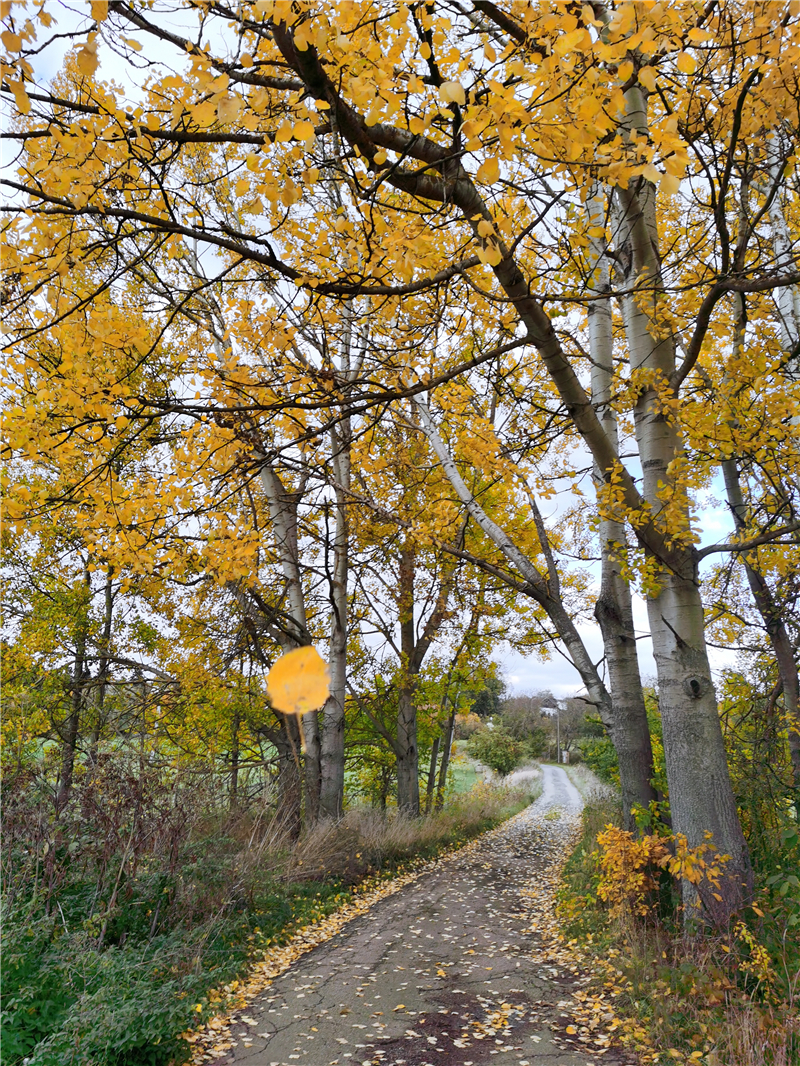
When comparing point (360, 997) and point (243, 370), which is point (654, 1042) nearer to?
point (360, 997)

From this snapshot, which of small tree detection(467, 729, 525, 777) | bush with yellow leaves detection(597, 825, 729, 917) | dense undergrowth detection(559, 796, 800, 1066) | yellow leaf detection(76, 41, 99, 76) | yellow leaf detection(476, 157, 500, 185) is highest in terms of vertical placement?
yellow leaf detection(76, 41, 99, 76)

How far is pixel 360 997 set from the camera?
4.38 metres

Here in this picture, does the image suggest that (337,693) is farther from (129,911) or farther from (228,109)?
(228,109)

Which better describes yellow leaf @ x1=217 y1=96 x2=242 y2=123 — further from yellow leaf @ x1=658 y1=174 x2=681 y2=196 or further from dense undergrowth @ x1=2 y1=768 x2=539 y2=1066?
dense undergrowth @ x1=2 y1=768 x2=539 y2=1066

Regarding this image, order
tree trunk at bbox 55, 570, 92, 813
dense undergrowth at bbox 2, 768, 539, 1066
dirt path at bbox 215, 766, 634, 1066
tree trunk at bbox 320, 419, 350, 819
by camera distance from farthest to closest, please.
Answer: tree trunk at bbox 55, 570, 92, 813 → tree trunk at bbox 320, 419, 350, 819 → dirt path at bbox 215, 766, 634, 1066 → dense undergrowth at bbox 2, 768, 539, 1066

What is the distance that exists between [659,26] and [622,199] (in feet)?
5.51

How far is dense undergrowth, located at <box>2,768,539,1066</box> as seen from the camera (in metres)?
3.45

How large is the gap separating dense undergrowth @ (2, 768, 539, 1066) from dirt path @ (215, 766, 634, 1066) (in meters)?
0.52

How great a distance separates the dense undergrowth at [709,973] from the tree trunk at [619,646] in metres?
0.73

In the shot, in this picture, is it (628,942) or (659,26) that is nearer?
(659,26)

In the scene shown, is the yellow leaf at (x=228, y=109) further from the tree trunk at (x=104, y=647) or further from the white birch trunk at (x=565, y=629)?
the tree trunk at (x=104, y=647)

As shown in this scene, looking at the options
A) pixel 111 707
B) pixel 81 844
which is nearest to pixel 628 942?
pixel 81 844

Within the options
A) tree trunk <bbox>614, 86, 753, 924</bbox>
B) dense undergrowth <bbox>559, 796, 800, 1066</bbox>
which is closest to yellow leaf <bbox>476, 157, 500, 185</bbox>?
→ tree trunk <bbox>614, 86, 753, 924</bbox>

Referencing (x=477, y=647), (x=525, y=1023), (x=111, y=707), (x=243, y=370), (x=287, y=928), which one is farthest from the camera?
(x=477, y=647)
